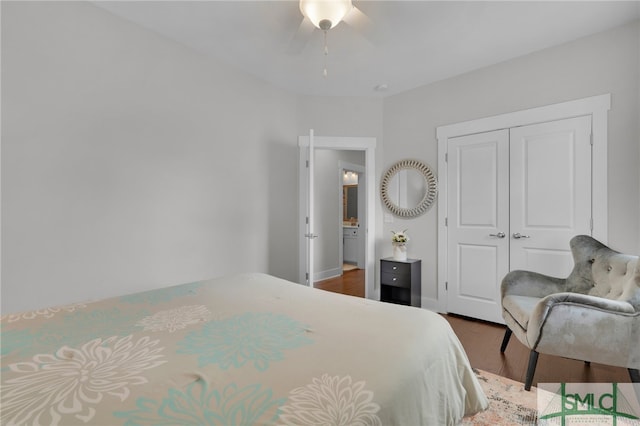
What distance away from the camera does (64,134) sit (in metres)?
2.12

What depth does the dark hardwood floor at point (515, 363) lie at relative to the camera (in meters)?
2.11

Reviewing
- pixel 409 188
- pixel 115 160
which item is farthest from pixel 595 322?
pixel 115 160

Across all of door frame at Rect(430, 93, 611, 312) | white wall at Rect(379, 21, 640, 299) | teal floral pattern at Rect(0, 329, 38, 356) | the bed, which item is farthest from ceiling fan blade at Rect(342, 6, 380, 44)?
teal floral pattern at Rect(0, 329, 38, 356)

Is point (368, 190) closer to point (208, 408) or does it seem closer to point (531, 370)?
point (531, 370)

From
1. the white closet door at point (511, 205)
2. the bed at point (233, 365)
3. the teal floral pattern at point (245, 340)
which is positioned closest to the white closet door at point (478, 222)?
the white closet door at point (511, 205)

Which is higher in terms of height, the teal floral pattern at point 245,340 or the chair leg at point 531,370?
the teal floral pattern at point 245,340

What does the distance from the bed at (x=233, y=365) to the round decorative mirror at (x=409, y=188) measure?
245 centimetres

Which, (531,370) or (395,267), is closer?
(531,370)

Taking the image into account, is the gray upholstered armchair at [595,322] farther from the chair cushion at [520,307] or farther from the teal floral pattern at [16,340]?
the teal floral pattern at [16,340]

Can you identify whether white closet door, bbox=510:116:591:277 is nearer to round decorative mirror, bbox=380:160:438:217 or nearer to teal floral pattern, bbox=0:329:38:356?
round decorative mirror, bbox=380:160:438:217

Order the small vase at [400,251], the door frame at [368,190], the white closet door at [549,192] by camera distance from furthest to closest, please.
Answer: the door frame at [368,190], the small vase at [400,251], the white closet door at [549,192]

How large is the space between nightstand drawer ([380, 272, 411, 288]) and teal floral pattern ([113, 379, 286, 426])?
291 centimetres

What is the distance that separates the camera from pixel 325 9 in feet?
6.26
